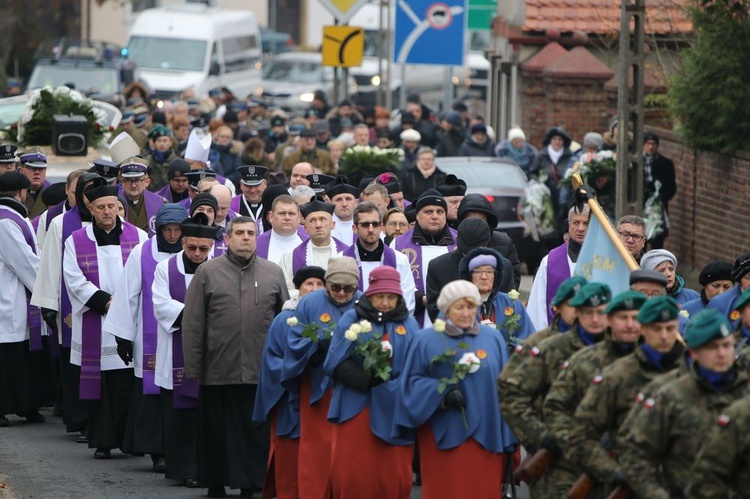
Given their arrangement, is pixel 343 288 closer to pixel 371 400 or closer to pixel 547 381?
pixel 371 400

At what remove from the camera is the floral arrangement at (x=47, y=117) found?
19922 mm

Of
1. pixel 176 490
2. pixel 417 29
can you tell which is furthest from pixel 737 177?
pixel 176 490

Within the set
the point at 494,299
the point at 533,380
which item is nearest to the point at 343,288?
the point at 494,299

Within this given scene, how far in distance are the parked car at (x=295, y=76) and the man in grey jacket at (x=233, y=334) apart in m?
32.7

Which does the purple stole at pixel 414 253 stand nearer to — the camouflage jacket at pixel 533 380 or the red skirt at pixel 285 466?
the red skirt at pixel 285 466

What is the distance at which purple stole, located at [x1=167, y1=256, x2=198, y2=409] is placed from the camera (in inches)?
499

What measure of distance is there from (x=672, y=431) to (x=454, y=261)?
4.68m

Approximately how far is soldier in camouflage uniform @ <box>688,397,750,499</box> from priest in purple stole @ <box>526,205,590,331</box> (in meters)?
5.16

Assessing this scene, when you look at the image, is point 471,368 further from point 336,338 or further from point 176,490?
point 176,490

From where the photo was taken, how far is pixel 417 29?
2769cm

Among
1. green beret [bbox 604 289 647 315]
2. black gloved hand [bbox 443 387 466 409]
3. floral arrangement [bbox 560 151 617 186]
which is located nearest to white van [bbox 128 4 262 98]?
floral arrangement [bbox 560 151 617 186]

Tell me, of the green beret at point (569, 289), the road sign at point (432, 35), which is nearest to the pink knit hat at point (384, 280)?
the green beret at point (569, 289)

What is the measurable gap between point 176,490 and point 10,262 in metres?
3.23

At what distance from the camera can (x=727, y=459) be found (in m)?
7.38
